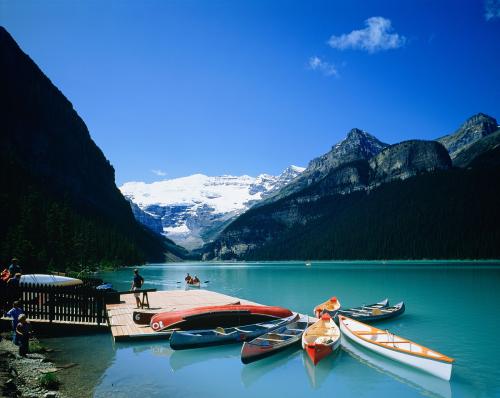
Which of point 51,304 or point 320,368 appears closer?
point 320,368

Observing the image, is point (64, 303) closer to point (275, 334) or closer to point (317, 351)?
point (275, 334)

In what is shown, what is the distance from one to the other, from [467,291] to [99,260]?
117 m

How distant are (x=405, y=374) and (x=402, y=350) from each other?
111cm

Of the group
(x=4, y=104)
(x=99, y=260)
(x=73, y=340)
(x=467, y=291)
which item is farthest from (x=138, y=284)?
(x=4, y=104)

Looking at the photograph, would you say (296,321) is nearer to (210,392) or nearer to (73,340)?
(210,392)

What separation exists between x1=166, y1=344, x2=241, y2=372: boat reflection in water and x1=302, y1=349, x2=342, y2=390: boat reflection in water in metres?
3.98

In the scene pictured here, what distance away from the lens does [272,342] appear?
72.4 ft

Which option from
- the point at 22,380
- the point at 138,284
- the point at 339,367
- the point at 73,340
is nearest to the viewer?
the point at 22,380

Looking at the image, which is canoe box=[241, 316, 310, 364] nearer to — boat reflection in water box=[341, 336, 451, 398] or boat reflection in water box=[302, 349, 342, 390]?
boat reflection in water box=[302, 349, 342, 390]

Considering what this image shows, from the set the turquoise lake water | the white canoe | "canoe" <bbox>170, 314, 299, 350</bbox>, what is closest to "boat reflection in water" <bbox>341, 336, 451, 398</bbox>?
the turquoise lake water

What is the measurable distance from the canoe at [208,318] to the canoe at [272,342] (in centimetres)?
294

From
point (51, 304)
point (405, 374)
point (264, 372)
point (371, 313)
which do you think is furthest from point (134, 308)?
point (405, 374)

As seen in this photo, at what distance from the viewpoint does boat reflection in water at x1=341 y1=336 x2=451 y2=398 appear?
17.1 m

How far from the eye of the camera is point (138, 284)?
103 ft
